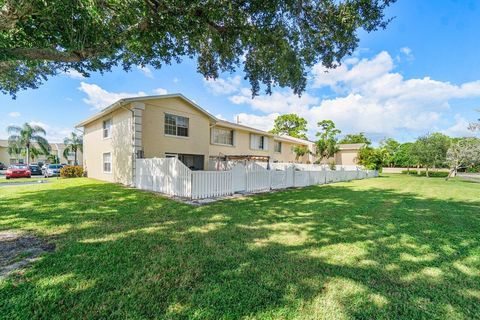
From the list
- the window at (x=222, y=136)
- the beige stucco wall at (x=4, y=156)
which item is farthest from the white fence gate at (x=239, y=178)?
the beige stucco wall at (x=4, y=156)

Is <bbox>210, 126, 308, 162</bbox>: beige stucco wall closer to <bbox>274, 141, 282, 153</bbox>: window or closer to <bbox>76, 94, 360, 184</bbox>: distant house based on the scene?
<bbox>76, 94, 360, 184</bbox>: distant house

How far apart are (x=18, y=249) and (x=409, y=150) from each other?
39848 millimetres

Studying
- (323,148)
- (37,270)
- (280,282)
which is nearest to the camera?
(280,282)

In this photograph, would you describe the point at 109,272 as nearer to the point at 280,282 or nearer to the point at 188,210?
the point at 280,282

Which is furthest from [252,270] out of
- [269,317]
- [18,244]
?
[18,244]

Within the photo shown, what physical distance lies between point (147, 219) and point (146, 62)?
677 cm

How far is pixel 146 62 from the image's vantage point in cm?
925

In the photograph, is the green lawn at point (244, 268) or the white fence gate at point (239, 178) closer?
the green lawn at point (244, 268)

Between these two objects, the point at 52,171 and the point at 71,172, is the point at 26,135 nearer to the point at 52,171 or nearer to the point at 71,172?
the point at 52,171

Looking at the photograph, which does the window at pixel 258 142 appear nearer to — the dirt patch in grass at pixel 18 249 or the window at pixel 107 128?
the window at pixel 107 128

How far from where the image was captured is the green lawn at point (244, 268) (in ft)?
8.20

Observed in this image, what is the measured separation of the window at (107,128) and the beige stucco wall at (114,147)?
0.86ft

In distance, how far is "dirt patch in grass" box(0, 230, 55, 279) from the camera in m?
3.39

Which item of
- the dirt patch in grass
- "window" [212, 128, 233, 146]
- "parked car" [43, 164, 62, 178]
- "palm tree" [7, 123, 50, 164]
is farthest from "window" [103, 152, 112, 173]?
"palm tree" [7, 123, 50, 164]
